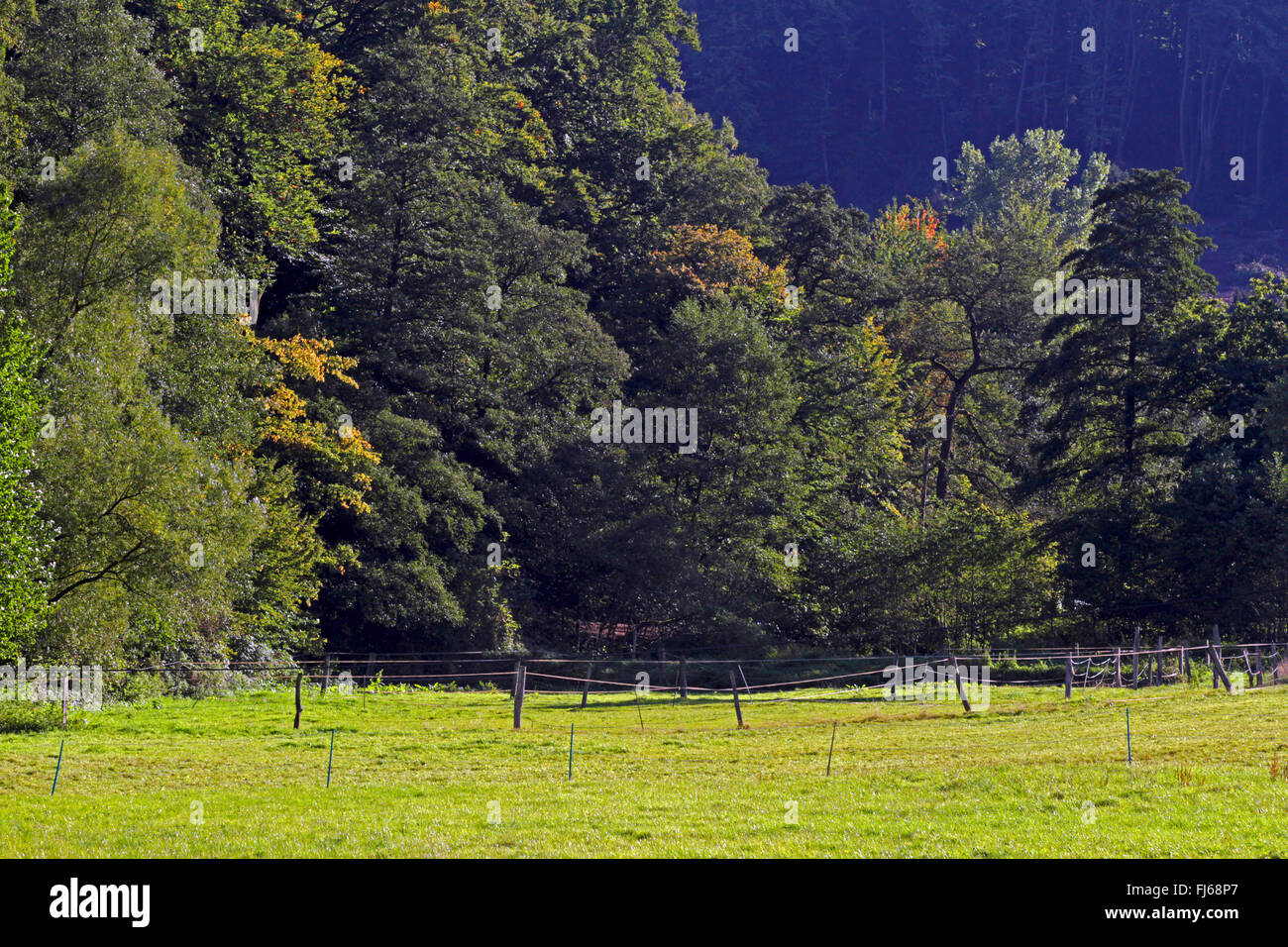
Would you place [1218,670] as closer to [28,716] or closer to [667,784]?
[667,784]

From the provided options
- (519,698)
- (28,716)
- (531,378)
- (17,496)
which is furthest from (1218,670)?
(531,378)

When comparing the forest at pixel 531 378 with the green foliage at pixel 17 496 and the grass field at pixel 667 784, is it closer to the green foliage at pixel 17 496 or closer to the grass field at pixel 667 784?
the green foliage at pixel 17 496

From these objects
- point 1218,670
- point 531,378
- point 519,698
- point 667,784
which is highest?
point 531,378

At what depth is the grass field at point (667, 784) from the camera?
18.8 m

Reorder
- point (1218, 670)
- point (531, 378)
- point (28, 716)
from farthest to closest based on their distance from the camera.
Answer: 1. point (531, 378)
2. point (1218, 670)
3. point (28, 716)

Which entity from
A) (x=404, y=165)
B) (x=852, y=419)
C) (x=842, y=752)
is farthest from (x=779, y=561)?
(x=842, y=752)

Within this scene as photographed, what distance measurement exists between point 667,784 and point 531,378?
4454 cm

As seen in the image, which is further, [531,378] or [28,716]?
[531,378]

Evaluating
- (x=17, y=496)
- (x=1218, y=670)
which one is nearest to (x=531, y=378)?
(x=17, y=496)

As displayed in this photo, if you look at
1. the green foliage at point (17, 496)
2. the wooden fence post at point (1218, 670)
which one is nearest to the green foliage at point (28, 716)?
the green foliage at point (17, 496)

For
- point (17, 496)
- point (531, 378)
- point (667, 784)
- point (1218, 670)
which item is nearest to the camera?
point (667, 784)

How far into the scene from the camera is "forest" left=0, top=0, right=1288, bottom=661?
43.1 m

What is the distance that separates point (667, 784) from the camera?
25.3 meters

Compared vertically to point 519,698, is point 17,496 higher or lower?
higher
